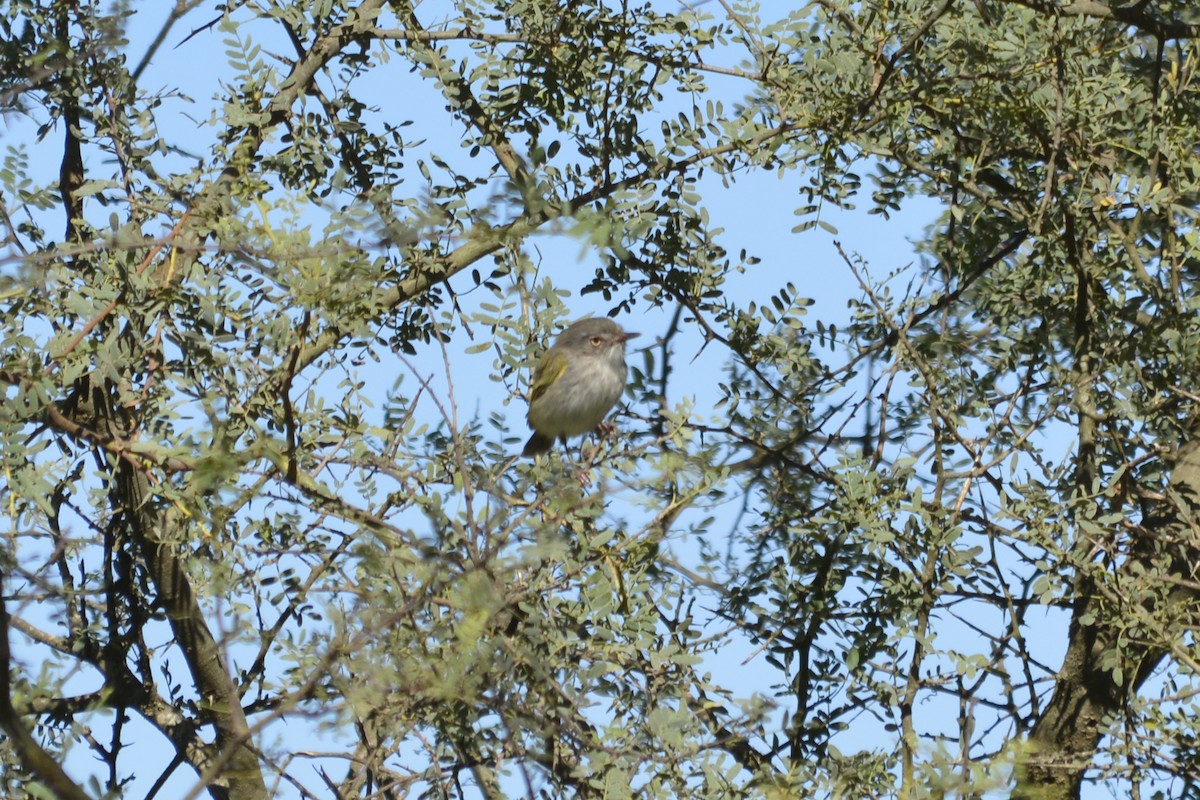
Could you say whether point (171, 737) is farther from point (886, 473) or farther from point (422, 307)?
point (886, 473)

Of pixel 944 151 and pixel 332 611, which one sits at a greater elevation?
pixel 944 151

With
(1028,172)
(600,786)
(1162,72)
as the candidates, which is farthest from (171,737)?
(1162,72)

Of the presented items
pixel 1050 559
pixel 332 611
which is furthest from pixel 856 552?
pixel 332 611

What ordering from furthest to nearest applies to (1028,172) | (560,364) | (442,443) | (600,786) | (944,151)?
(560,364)
(1028,172)
(944,151)
(442,443)
(600,786)

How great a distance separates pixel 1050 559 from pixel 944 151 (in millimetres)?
1255

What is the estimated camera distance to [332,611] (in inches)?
101

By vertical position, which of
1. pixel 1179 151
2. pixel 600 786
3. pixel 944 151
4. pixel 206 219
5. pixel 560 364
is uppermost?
pixel 560 364

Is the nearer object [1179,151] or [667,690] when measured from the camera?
[667,690]

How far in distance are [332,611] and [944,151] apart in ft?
8.70

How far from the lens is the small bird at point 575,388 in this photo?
6086 millimetres

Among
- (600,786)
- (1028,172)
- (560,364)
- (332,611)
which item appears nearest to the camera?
(332,611)

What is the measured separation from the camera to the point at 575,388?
6168 millimetres

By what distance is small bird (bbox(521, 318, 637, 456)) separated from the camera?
609 cm

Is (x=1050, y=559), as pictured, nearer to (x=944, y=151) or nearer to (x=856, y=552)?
A: (x=856, y=552)
